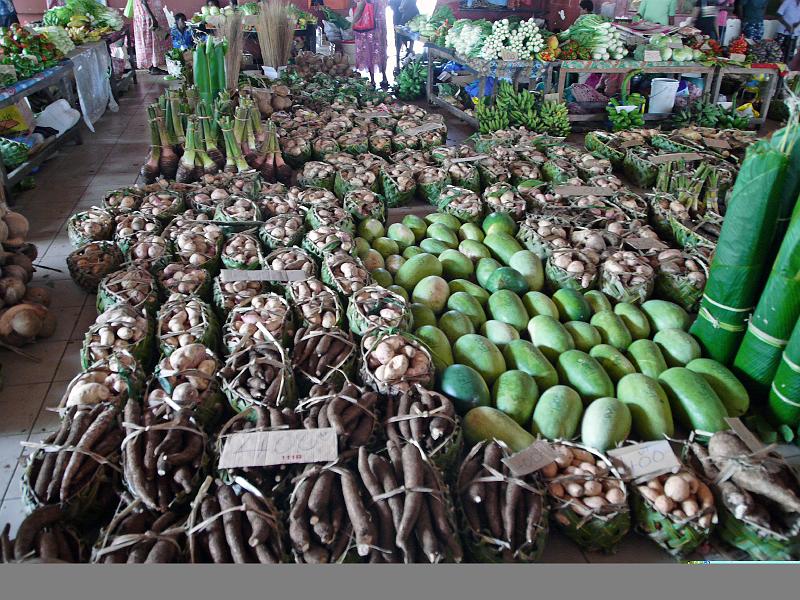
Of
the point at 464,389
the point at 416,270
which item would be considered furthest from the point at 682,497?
the point at 416,270

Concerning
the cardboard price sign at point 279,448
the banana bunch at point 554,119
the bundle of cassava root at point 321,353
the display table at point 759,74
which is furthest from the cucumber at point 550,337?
the display table at point 759,74

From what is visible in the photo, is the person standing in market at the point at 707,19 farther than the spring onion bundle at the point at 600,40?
Yes

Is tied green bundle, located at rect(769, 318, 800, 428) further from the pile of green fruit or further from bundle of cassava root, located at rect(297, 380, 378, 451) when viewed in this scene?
bundle of cassava root, located at rect(297, 380, 378, 451)

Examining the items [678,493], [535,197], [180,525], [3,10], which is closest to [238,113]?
[535,197]

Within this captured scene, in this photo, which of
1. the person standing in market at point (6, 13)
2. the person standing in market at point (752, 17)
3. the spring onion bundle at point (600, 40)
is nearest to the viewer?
the spring onion bundle at point (600, 40)

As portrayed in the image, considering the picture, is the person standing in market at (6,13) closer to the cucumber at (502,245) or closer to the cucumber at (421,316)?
the cucumber at (502,245)

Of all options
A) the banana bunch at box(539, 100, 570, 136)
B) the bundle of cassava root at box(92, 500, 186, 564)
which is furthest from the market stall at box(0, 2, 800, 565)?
the banana bunch at box(539, 100, 570, 136)

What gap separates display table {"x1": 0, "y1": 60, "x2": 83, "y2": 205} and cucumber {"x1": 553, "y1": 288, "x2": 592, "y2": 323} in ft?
13.7

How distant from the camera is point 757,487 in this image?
1.93 meters

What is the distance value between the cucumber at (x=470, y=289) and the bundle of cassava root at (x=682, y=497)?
1.30 meters

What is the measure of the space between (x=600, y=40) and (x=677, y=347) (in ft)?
16.4

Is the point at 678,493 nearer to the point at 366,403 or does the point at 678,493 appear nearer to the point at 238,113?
the point at 366,403

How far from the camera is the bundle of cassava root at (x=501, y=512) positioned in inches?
70.6

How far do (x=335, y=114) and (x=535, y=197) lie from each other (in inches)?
104
